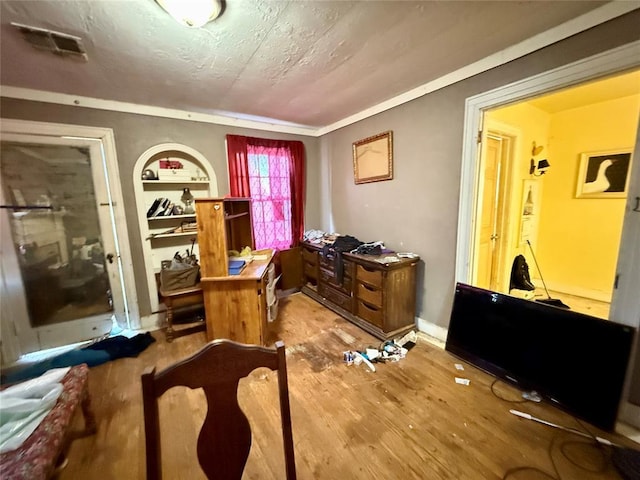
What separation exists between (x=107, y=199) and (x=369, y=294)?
2922 mm

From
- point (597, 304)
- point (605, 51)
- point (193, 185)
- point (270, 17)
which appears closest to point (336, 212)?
point (193, 185)

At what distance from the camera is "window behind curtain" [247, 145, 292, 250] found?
3496 millimetres

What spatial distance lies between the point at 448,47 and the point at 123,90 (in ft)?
9.16

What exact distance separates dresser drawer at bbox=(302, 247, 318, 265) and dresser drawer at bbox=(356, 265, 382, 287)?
0.90 m

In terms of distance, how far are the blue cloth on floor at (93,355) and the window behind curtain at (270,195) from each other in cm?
174

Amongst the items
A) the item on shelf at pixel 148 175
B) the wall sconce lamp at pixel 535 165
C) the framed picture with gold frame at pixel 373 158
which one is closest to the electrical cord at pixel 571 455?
the framed picture with gold frame at pixel 373 158

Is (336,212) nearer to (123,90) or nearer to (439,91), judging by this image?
(439,91)

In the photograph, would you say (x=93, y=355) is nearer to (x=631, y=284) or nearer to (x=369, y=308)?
(x=369, y=308)

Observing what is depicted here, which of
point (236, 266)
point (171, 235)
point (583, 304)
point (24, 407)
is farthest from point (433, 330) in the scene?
point (171, 235)

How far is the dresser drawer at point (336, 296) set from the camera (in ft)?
9.85

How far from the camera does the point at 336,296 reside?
10.5 feet

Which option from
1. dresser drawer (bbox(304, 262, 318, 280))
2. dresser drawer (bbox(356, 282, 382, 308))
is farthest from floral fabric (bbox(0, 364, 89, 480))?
dresser drawer (bbox(304, 262, 318, 280))

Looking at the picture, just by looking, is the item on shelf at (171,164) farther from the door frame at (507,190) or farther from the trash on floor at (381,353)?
the door frame at (507,190)

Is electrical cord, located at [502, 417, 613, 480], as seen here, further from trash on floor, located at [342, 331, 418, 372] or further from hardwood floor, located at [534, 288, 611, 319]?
hardwood floor, located at [534, 288, 611, 319]
